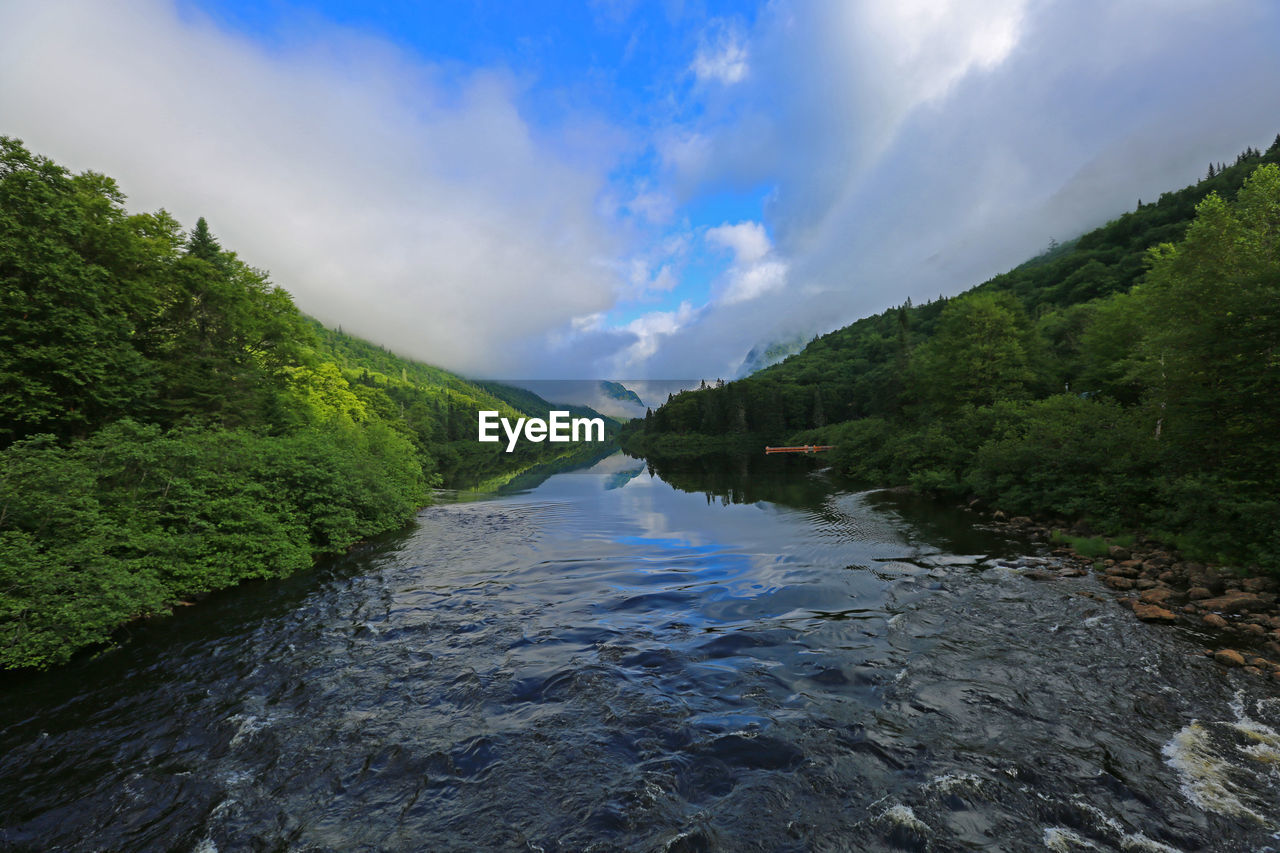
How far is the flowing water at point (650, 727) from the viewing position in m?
6.46

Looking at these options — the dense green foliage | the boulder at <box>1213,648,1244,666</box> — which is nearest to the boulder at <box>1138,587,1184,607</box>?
the dense green foliage

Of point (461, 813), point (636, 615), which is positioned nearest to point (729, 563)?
point (636, 615)

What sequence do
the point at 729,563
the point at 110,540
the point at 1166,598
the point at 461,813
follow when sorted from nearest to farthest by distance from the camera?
the point at 461,813
the point at 110,540
the point at 1166,598
the point at 729,563

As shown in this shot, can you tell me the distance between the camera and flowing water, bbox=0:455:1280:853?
6.46m

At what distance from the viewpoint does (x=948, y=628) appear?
496 inches

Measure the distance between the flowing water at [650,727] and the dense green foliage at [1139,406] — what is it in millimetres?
6106

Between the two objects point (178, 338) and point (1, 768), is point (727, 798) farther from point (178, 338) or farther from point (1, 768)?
point (178, 338)

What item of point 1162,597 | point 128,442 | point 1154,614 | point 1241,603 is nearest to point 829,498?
point 1162,597

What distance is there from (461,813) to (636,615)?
793 cm

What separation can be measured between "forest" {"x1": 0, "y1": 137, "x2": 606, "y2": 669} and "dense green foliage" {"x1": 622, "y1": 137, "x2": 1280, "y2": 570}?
29.4 metres

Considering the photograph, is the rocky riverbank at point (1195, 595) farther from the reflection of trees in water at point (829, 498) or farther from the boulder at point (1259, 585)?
the reflection of trees in water at point (829, 498)

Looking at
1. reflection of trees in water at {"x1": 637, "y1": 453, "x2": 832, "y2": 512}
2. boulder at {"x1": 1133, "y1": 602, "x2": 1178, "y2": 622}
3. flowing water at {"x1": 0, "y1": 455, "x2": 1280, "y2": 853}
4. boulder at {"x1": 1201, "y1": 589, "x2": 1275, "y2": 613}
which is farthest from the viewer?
reflection of trees in water at {"x1": 637, "y1": 453, "x2": 832, "y2": 512}

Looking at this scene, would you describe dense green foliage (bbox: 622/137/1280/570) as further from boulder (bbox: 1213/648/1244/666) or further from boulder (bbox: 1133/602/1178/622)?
boulder (bbox: 1213/648/1244/666)

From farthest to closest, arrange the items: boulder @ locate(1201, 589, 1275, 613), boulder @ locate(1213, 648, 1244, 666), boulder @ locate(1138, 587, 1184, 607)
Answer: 1. boulder @ locate(1138, 587, 1184, 607)
2. boulder @ locate(1201, 589, 1275, 613)
3. boulder @ locate(1213, 648, 1244, 666)
